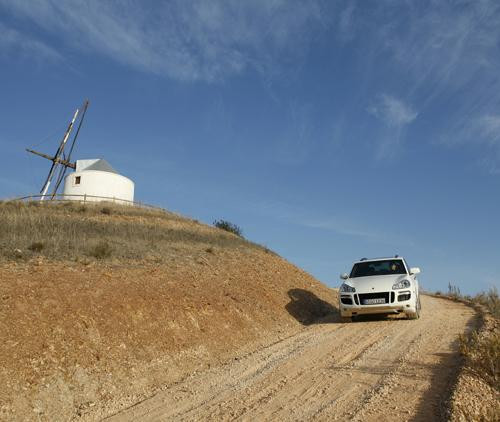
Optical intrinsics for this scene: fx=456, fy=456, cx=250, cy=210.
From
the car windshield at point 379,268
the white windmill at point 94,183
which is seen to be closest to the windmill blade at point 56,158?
the white windmill at point 94,183

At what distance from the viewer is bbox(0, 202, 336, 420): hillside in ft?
24.6

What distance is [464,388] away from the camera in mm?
6352

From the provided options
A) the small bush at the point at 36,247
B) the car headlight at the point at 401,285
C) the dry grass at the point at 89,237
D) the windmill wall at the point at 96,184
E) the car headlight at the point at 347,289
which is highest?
the windmill wall at the point at 96,184

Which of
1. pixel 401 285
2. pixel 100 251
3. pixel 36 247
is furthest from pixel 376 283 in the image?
pixel 36 247

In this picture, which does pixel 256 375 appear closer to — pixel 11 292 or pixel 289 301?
pixel 11 292

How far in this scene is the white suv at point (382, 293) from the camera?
1258 centimetres

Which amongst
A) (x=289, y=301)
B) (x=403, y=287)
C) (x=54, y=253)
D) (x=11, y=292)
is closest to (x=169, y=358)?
(x=11, y=292)

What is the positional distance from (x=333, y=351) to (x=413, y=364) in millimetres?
1969

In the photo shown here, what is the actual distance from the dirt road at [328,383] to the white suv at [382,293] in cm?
140

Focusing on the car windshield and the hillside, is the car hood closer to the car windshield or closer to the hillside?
the car windshield

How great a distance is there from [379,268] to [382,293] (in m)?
1.64

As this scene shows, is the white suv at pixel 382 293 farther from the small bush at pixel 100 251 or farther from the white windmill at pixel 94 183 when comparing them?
the white windmill at pixel 94 183

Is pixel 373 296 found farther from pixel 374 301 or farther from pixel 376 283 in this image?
pixel 376 283

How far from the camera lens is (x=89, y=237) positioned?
18219mm
